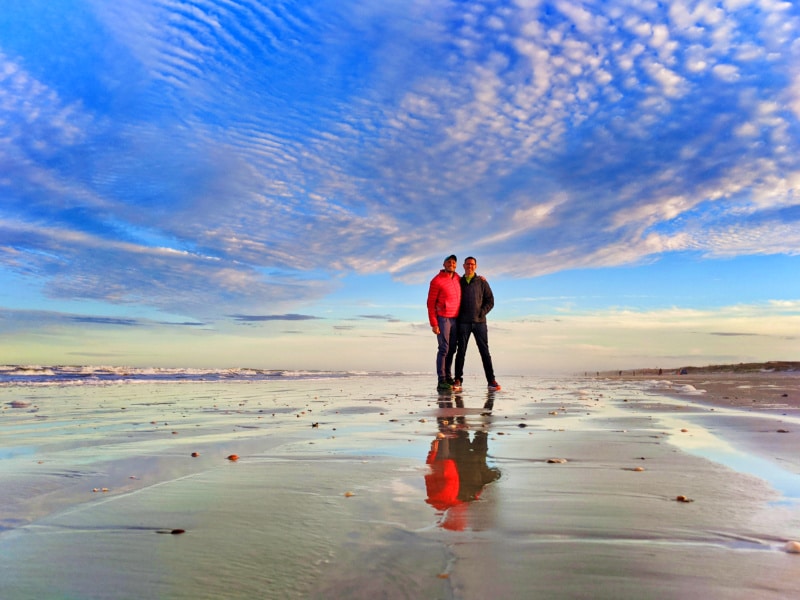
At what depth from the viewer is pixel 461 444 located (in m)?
3.94

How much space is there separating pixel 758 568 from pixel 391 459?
220cm

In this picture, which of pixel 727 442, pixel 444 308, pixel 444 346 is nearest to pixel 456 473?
pixel 727 442

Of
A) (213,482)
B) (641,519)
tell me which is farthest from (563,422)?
(213,482)

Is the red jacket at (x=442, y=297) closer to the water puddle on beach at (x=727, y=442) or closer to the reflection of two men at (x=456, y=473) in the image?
the water puddle on beach at (x=727, y=442)

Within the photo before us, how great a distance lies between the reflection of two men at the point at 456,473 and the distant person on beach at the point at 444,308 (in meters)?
6.92

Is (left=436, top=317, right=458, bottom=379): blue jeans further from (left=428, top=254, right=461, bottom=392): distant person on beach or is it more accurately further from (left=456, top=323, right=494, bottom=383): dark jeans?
(left=456, top=323, right=494, bottom=383): dark jeans

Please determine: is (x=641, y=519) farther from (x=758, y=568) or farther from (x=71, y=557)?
(x=71, y=557)

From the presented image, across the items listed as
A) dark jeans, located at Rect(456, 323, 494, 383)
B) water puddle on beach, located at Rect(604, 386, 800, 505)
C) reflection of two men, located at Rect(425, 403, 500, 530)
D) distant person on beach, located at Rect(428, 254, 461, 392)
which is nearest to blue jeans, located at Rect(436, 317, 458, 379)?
distant person on beach, located at Rect(428, 254, 461, 392)

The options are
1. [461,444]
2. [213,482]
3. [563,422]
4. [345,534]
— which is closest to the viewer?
[345,534]

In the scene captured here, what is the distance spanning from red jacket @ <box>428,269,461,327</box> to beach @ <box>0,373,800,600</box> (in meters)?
7.11

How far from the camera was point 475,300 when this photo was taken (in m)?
11.7

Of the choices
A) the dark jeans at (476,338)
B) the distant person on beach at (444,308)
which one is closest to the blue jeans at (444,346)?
the distant person on beach at (444,308)

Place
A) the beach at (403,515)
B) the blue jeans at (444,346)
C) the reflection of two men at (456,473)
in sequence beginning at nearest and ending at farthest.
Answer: the beach at (403,515), the reflection of two men at (456,473), the blue jeans at (444,346)

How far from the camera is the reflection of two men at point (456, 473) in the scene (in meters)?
2.16
